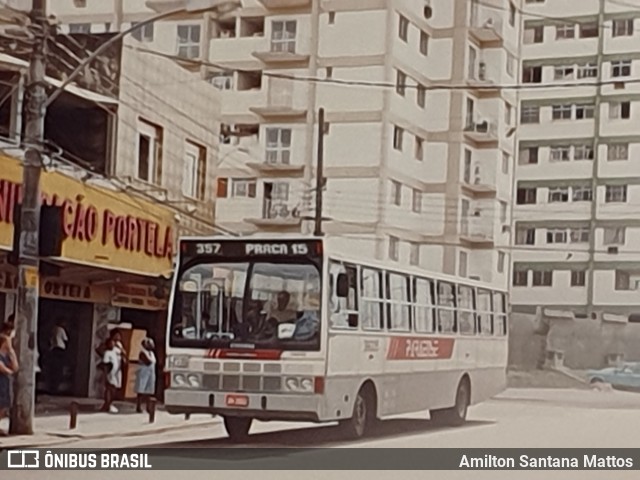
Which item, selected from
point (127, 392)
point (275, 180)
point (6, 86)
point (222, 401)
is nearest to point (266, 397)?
point (222, 401)

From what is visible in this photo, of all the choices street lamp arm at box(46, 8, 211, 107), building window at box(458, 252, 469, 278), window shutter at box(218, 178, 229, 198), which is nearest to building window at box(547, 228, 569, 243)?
building window at box(458, 252, 469, 278)

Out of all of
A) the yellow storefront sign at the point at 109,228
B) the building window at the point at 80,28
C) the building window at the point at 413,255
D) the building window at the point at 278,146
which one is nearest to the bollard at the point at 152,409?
the yellow storefront sign at the point at 109,228

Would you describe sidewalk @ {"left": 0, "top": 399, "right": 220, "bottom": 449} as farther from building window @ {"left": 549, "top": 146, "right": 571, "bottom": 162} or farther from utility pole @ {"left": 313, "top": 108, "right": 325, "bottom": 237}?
building window @ {"left": 549, "top": 146, "right": 571, "bottom": 162}

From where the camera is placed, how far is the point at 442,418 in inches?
188

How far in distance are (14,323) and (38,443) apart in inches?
18.2

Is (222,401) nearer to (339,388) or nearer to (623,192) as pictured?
(339,388)

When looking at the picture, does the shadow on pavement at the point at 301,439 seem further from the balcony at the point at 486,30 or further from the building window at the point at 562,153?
the balcony at the point at 486,30

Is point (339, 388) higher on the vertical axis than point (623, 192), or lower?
lower

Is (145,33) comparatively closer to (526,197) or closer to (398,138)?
(398,138)

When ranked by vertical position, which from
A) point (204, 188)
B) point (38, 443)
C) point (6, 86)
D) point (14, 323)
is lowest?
point (38, 443)

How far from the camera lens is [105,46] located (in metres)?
4.62

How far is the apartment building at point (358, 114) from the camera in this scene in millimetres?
4625

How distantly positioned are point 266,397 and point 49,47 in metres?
1.57

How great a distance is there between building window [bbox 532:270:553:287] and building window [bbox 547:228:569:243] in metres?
0.13
